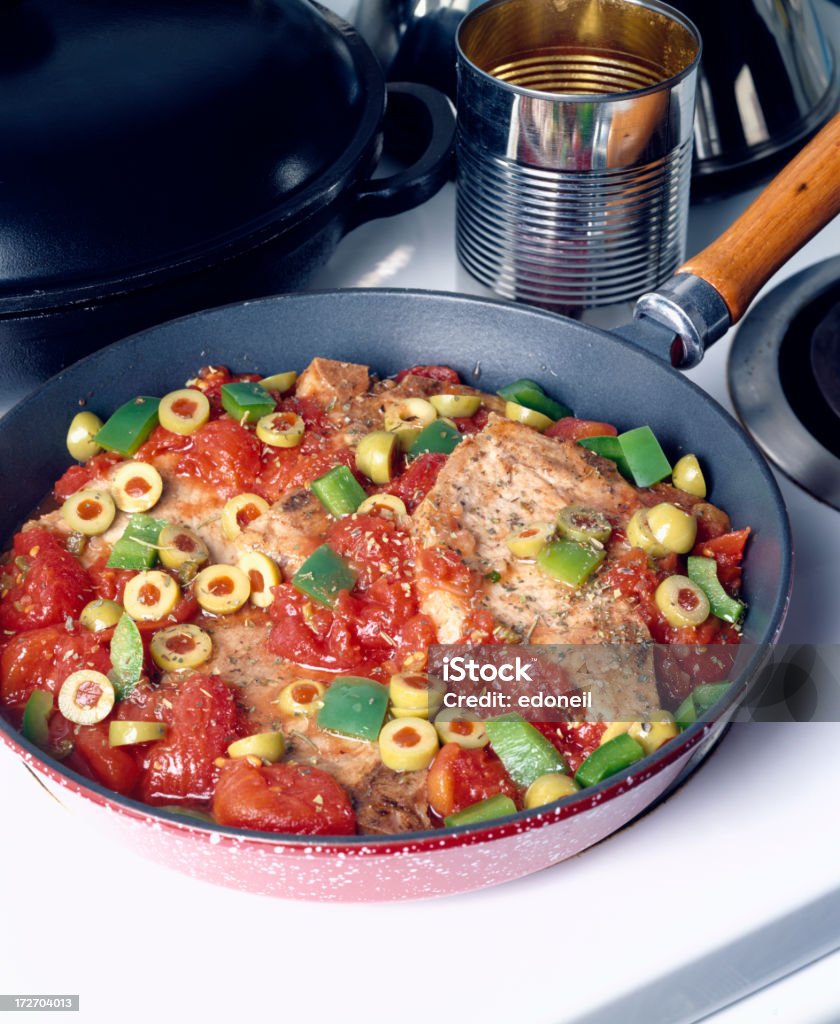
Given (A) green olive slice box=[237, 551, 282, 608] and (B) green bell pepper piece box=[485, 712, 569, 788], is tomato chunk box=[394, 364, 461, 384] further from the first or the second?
(B) green bell pepper piece box=[485, 712, 569, 788]

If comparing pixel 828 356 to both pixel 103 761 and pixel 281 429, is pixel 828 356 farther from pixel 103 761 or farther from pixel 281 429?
pixel 103 761

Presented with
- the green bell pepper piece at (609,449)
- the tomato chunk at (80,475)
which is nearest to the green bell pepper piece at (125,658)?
the tomato chunk at (80,475)

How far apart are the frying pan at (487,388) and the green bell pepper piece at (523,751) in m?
0.12

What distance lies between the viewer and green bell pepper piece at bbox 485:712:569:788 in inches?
66.2

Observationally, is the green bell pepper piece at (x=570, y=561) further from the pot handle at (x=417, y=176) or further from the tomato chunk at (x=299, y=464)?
the pot handle at (x=417, y=176)

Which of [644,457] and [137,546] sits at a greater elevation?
[644,457]

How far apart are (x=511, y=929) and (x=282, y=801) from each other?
1.19 ft

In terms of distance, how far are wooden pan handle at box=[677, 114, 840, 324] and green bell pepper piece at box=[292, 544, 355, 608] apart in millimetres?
755

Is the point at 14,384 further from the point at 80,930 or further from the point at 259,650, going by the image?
the point at 80,930

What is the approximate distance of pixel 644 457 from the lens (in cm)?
207

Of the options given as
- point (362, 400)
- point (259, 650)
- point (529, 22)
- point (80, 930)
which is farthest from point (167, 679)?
point (529, 22)

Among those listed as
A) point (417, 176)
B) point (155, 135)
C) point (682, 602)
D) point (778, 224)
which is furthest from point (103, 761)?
point (778, 224)

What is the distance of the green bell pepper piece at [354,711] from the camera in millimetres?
1736

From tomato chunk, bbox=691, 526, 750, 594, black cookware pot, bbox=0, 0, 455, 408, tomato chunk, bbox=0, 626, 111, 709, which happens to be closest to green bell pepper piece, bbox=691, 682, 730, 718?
tomato chunk, bbox=691, 526, 750, 594
